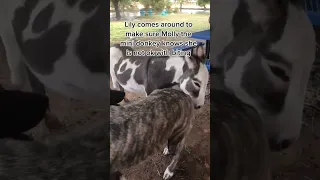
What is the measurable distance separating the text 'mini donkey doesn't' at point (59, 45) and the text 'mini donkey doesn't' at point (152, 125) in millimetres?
136

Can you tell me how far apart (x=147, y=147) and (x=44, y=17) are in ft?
2.31

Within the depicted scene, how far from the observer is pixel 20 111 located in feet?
4.72

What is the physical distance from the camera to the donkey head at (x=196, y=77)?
4.57 feet

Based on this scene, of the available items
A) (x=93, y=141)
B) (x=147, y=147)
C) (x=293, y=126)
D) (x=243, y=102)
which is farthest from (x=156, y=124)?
(x=293, y=126)

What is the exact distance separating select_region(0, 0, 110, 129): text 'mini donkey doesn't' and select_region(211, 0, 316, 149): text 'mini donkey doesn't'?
0.49m

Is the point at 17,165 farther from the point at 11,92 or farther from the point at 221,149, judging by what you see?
the point at 221,149

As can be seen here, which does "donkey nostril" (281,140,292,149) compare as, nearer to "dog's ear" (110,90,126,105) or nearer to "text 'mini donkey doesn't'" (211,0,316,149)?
"text 'mini donkey doesn't'" (211,0,316,149)

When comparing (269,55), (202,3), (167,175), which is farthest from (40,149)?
(269,55)

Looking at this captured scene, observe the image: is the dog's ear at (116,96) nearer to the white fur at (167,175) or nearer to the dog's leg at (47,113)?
the dog's leg at (47,113)

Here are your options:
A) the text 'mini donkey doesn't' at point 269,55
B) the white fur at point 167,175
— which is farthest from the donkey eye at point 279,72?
the white fur at point 167,175

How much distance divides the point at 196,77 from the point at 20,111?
773 millimetres

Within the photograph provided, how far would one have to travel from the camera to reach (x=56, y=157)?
1.45 meters

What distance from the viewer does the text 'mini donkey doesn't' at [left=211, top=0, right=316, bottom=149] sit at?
140 cm

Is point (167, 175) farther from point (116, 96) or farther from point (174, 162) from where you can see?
point (116, 96)
